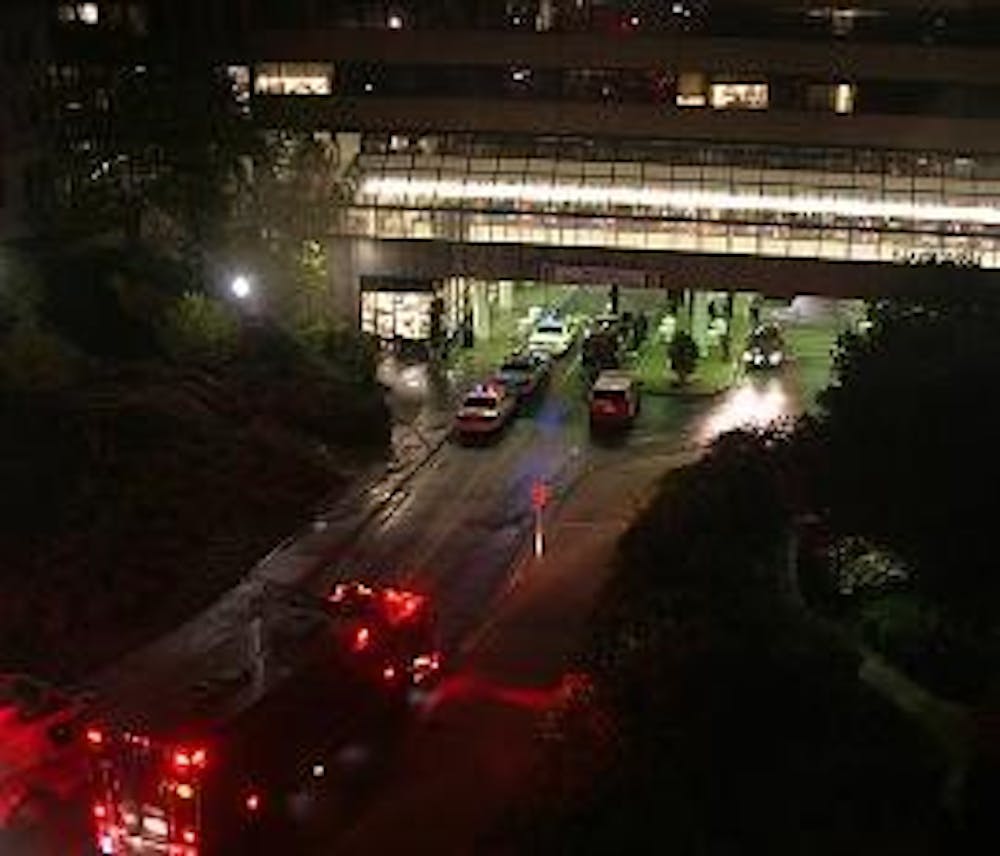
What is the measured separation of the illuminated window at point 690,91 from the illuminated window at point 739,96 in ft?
1.55

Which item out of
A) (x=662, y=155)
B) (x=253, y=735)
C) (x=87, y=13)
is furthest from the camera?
(x=87, y=13)

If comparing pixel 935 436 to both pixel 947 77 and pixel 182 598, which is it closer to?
pixel 182 598

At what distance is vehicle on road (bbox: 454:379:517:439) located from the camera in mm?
55812

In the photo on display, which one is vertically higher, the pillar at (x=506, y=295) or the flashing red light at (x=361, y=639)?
the flashing red light at (x=361, y=639)

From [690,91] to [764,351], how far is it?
11660 millimetres

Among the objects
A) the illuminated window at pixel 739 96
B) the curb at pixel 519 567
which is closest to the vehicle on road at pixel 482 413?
the curb at pixel 519 567

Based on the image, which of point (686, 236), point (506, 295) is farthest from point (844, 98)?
point (506, 295)

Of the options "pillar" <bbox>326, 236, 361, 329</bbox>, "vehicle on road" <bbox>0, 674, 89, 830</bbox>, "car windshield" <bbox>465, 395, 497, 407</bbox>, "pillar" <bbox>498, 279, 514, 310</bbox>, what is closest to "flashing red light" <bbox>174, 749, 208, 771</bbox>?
"vehicle on road" <bbox>0, 674, 89, 830</bbox>

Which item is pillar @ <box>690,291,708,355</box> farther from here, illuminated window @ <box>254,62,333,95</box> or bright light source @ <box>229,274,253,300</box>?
bright light source @ <box>229,274,253,300</box>

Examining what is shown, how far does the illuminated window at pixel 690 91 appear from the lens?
67688 millimetres

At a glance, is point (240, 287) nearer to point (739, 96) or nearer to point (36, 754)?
point (739, 96)

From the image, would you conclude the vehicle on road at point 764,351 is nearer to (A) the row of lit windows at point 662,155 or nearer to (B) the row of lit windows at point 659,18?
(A) the row of lit windows at point 662,155

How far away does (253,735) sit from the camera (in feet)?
89.0

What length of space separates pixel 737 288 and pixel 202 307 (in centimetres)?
2263
